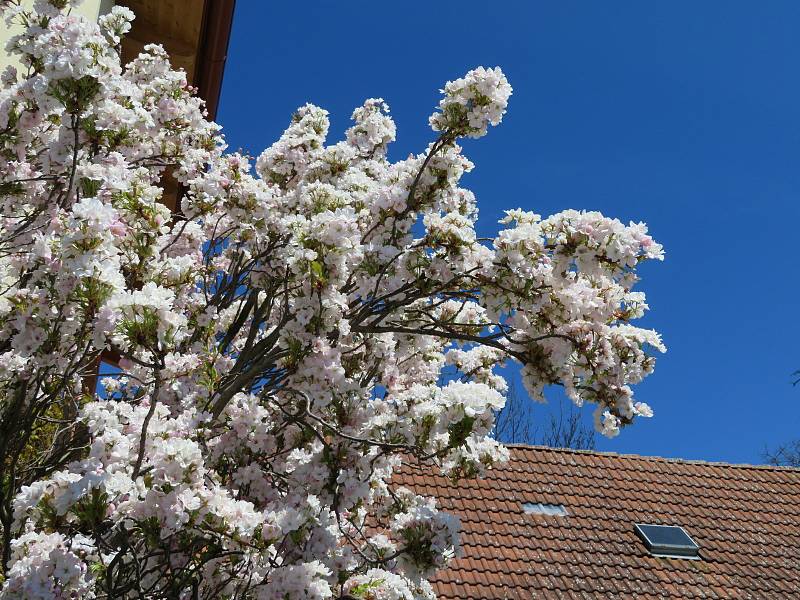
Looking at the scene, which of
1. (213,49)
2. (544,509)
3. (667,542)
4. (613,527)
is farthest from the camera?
(544,509)

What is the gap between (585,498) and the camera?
976 centimetres

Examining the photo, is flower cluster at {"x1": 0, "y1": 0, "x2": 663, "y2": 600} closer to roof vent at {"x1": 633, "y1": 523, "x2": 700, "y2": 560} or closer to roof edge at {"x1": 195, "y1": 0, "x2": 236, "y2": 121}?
roof edge at {"x1": 195, "y1": 0, "x2": 236, "y2": 121}

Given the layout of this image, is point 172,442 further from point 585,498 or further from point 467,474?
point 585,498

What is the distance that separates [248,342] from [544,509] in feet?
20.2

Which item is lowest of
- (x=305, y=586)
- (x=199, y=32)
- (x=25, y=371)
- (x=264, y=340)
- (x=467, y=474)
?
(x=305, y=586)

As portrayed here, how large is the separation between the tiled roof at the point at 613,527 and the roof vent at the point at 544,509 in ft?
0.25

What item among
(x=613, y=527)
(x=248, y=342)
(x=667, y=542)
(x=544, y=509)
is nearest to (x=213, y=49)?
(x=248, y=342)

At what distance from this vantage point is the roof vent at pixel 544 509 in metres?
9.27

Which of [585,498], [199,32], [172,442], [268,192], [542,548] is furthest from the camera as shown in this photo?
[585,498]

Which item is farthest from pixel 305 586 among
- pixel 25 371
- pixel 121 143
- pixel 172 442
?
pixel 121 143

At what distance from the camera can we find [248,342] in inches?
172

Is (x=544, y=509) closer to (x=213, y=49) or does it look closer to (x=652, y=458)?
(x=652, y=458)

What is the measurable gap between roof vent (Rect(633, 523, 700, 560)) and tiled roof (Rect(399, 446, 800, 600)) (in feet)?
0.37

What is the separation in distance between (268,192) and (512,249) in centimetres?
154
